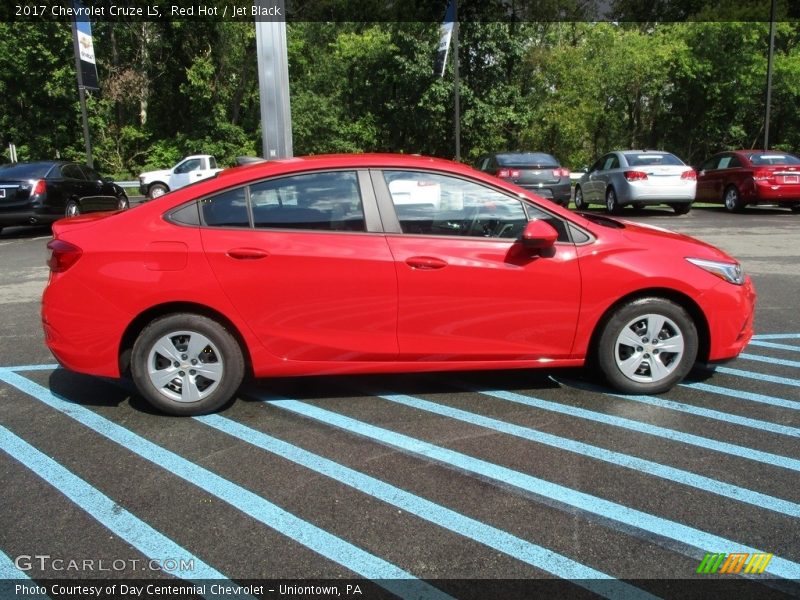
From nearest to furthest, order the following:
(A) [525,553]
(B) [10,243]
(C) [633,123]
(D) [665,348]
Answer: (A) [525,553]
(D) [665,348]
(B) [10,243]
(C) [633,123]

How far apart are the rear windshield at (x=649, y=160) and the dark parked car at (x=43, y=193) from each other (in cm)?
1118

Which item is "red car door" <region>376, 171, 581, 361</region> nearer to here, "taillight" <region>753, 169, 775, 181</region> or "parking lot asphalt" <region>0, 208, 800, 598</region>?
"parking lot asphalt" <region>0, 208, 800, 598</region>

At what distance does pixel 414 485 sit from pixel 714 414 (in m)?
2.04

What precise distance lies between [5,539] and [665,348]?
3754mm

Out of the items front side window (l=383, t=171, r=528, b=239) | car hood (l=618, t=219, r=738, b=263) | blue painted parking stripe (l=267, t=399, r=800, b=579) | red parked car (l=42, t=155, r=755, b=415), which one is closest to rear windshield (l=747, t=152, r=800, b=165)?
car hood (l=618, t=219, r=738, b=263)

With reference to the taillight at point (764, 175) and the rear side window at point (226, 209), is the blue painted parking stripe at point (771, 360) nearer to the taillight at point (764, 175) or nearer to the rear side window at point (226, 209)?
the rear side window at point (226, 209)

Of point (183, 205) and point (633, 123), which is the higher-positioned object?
point (633, 123)

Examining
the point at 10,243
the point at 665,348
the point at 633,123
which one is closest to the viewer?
the point at 665,348

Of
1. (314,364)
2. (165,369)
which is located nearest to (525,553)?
(314,364)

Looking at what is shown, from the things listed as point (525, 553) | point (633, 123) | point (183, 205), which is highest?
point (633, 123)

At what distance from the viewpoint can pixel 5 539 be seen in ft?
9.07

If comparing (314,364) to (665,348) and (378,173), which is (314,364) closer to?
(378,173)

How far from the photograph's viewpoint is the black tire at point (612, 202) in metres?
15.4

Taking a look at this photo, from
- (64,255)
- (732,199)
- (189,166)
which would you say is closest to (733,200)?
(732,199)
